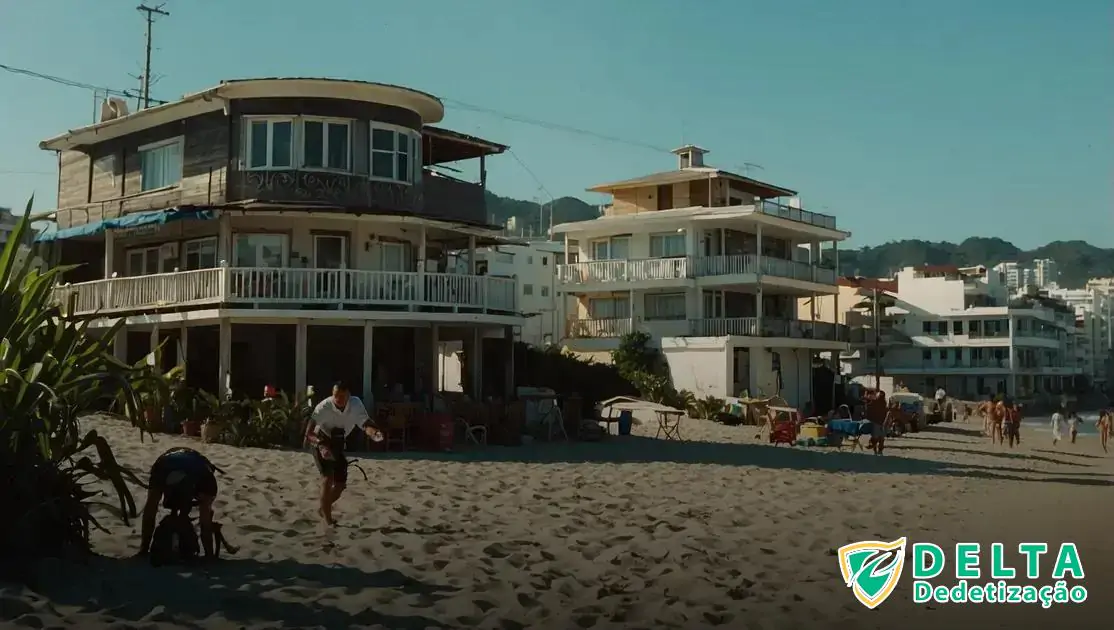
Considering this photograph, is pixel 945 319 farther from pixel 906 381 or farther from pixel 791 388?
pixel 791 388

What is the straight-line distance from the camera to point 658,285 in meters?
43.2

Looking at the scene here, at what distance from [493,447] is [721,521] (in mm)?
9821

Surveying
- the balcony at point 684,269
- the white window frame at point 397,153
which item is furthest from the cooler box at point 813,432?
the balcony at point 684,269

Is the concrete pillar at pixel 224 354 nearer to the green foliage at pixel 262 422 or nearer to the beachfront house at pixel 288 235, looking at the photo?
the beachfront house at pixel 288 235

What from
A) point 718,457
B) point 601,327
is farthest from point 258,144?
point 601,327

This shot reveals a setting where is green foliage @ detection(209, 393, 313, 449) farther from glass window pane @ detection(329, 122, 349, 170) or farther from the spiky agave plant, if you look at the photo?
the spiky agave plant

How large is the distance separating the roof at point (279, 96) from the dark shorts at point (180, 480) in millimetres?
16545

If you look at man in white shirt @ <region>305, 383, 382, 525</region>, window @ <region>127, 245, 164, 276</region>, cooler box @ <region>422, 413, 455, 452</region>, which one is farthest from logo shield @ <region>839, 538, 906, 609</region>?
window @ <region>127, 245, 164, 276</region>

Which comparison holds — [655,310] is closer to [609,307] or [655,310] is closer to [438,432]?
[609,307]

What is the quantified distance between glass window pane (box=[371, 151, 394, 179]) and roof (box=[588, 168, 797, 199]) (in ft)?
74.7

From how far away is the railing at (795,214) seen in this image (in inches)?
1706

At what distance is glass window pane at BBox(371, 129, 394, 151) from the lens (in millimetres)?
24605

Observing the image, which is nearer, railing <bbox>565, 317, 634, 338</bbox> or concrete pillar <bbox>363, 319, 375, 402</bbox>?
concrete pillar <bbox>363, 319, 375, 402</bbox>

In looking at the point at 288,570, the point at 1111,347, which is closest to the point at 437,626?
the point at 288,570
